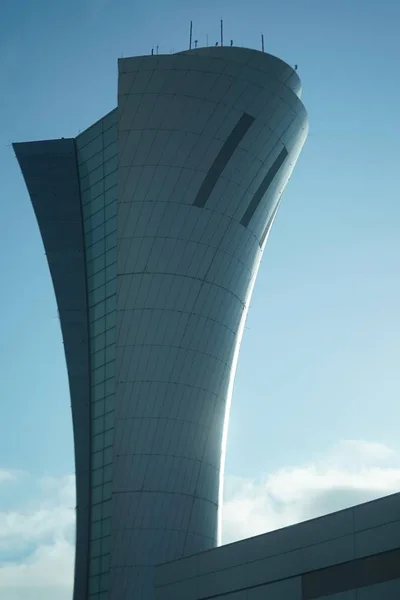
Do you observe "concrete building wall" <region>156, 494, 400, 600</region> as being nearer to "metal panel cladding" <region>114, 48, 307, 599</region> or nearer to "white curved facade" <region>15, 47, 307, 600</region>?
"metal panel cladding" <region>114, 48, 307, 599</region>

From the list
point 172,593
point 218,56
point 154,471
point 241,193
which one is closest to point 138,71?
point 218,56

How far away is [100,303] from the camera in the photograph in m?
53.9

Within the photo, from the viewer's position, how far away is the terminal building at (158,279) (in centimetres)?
5038

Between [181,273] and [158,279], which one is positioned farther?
[181,273]

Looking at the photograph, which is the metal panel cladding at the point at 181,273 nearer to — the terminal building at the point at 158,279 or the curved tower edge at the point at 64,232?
the terminal building at the point at 158,279

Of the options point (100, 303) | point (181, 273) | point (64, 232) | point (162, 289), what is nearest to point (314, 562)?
point (162, 289)

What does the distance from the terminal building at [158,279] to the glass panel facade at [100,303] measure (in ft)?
0.34

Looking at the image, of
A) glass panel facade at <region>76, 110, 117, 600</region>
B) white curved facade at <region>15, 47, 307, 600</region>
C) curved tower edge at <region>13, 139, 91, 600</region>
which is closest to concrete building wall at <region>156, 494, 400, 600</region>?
white curved facade at <region>15, 47, 307, 600</region>

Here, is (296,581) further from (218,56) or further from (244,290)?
(218,56)

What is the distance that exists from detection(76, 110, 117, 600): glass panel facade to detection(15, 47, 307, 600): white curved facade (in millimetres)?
105

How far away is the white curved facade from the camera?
50375 mm

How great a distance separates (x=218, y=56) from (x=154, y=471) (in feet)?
76.6

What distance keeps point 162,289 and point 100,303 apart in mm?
4467

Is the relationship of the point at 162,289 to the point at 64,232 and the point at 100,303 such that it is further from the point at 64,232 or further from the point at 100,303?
the point at 64,232
